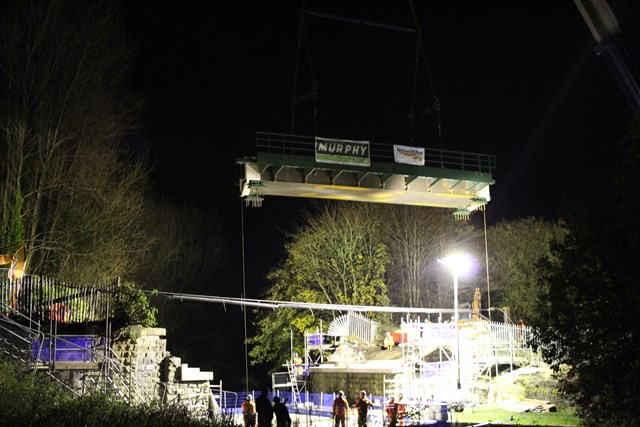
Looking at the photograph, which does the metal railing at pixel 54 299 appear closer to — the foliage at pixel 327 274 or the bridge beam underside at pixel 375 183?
the bridge beam underside at pixel 375 183

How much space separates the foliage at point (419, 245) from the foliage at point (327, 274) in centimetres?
193

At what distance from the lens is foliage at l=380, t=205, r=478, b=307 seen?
54.7 metres

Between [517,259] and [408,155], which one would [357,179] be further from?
[517,259]

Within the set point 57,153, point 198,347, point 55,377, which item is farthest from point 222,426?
point 198,347

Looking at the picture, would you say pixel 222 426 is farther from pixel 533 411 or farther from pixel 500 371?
pixel 500 371

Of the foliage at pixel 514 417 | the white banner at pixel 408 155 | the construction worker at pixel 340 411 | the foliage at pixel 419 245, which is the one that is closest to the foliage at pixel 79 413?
the construction worker at pixel 340 411

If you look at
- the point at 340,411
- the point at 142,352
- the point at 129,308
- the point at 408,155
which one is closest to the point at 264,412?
the point at 340,411

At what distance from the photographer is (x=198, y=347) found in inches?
2405

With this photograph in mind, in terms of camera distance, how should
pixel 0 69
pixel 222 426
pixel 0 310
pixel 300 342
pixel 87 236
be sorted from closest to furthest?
pixel 222 426 < pixel 0 310 < pixel 0 69 < pixel 87 236 < pixel 300 342

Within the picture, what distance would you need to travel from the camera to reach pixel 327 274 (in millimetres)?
52531

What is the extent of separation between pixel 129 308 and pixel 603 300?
18.2m

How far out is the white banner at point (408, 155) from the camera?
27984 millimetres

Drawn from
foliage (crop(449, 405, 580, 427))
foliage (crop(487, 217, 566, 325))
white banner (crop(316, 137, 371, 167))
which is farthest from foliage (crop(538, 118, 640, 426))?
foliage (crop(487, 217, 566, 325))

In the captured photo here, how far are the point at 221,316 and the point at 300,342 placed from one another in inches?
696
